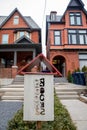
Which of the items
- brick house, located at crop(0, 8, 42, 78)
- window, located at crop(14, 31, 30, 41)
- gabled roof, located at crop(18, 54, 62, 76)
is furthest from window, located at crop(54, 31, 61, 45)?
gabled roof, located at crop(18, 54, 62, 76)

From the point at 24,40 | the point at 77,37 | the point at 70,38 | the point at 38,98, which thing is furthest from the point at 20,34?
the point at 38,98

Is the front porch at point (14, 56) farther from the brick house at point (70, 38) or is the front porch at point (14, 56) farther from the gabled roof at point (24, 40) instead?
the brick house at point (70, 38)

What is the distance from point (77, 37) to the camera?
69.6ft

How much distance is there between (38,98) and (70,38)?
766 inches

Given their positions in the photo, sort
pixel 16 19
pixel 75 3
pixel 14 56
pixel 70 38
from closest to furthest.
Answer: pixel 14 56, pixel 70 38, pixel 75 3, pixel 16 19

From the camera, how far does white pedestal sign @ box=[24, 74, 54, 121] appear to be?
2336 mm

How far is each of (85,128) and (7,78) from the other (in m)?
13.6

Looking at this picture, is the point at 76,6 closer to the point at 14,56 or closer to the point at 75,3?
the point at 75,3

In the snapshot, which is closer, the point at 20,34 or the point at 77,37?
the point at 77,37

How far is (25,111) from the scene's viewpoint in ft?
7.70

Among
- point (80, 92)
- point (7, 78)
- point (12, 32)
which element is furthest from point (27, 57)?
point (80, 92)

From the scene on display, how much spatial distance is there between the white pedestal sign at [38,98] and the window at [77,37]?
63.0 feet

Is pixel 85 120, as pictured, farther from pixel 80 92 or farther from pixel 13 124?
pixel 80 92

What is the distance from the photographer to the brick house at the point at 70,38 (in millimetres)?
20906
